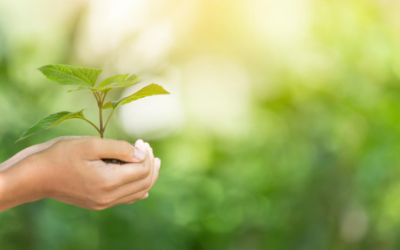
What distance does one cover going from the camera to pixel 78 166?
610 mm

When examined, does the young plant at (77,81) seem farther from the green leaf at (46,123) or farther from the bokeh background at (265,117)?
the bokeh background at (265,117)

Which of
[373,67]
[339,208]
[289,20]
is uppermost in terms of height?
[289,20]

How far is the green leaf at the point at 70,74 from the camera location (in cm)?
61

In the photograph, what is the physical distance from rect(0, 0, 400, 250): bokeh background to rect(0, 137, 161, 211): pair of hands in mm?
1266

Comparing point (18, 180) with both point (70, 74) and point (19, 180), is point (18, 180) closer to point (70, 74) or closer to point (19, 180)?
point (19, 180)

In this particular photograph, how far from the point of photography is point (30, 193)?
64 centimetres

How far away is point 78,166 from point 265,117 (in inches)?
62.9

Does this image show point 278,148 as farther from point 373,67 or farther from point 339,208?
point 373,67

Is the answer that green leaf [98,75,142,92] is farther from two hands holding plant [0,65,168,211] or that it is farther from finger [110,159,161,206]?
finger [110,159,161,206]

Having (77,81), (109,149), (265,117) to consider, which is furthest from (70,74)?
(265,117)

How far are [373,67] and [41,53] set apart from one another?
150cm

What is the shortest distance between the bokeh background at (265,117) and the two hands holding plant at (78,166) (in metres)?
1.27

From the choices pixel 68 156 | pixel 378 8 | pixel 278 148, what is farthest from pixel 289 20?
pixel 68 156

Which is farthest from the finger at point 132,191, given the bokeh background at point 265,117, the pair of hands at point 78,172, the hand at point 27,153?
the bokeh background at point 265,117
